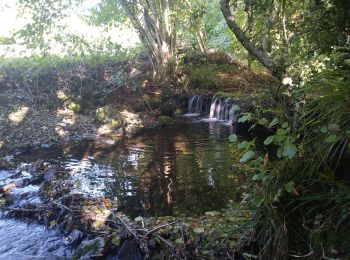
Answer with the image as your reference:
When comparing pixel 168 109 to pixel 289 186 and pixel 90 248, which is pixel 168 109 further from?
pixel 289 186

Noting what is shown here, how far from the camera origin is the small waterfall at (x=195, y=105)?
47.0ft

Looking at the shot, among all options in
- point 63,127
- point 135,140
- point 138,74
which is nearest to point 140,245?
point 135,140

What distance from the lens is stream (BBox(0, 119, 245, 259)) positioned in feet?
15.0

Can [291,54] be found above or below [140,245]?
above

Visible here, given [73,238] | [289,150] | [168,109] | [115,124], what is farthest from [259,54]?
[168,109]

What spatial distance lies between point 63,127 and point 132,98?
3829 millimetres

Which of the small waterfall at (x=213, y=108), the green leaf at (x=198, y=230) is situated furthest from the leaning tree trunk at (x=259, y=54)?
the small waterfall at (x=213, y=108)

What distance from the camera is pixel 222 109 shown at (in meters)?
13.2

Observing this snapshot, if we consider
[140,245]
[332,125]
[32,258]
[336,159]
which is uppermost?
[332,125]

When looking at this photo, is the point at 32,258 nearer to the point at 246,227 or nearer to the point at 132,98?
the point at 246,227

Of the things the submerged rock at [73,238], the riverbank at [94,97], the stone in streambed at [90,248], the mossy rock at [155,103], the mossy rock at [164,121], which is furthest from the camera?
the mossy rock at [155,103]

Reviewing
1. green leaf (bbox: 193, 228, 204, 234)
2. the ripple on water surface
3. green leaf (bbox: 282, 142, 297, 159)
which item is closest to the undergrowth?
green leaf (bbox: 282, 142, 297, 159)

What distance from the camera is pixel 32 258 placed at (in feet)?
13.1

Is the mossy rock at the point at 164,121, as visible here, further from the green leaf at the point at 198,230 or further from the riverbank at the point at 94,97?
the green leaf at the point at 198,230
